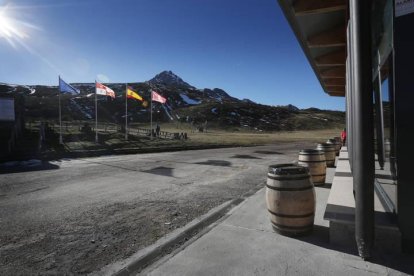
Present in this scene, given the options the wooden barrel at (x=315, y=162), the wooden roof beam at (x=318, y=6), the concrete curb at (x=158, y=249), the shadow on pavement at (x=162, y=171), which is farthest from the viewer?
the shadow on pavement at (x=162, y=171)

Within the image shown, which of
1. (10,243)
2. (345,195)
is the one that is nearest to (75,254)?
(10,243)

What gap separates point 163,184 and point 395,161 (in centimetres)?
712

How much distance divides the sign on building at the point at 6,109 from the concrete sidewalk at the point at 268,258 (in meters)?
24.4

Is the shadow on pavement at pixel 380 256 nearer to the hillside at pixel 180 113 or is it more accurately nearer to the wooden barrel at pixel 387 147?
the wooden barrel at pixel 387 147

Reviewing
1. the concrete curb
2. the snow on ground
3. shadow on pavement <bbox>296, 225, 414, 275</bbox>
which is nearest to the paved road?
the concrete curb

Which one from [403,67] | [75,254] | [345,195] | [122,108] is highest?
[122,108]

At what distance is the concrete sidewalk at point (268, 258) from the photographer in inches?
Result: 148

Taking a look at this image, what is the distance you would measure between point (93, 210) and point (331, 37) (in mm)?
7172

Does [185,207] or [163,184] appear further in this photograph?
[163,184]

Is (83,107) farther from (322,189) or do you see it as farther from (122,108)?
(322,189)

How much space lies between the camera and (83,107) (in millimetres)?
132125

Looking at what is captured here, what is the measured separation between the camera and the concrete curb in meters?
4.02

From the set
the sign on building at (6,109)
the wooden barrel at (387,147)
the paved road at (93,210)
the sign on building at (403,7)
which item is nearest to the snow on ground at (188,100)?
the sign on building at (6,109)

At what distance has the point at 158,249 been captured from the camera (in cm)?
456
